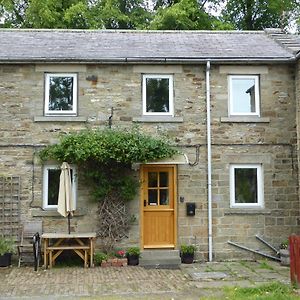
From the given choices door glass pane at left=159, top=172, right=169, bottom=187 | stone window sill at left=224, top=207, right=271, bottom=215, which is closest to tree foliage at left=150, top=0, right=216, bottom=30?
door glass pane at left=159, top=172, right=169, bottom=187

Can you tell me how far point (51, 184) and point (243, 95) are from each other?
6164 millimetres

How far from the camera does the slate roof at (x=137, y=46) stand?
13258 mm

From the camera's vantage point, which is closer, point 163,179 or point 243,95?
point 163,179

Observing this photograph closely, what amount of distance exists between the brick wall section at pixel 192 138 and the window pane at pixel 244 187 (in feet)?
1.09

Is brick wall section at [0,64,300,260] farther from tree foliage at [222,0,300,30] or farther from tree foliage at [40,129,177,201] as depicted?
tree foliage at [222,0,300,30]

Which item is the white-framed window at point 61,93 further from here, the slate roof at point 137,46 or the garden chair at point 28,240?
the garden chair at point 28,240

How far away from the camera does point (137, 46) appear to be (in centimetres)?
1473

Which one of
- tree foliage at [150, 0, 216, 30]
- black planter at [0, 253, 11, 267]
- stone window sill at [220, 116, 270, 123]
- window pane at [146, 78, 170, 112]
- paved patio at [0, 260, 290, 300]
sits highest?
tree foliage at [150, 0, 216, 30]

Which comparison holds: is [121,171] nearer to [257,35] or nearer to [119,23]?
[257,35]

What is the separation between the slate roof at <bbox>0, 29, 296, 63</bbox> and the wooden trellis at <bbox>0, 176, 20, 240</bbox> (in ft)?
11.3

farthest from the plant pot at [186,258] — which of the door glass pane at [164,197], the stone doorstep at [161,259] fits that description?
the door glass pane at [164,197]

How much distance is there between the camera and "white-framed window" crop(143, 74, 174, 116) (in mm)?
13539

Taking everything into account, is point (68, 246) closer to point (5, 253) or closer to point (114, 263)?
point (114, 263)

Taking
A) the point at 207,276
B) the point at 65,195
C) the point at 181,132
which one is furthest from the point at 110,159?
the point at 207,276
